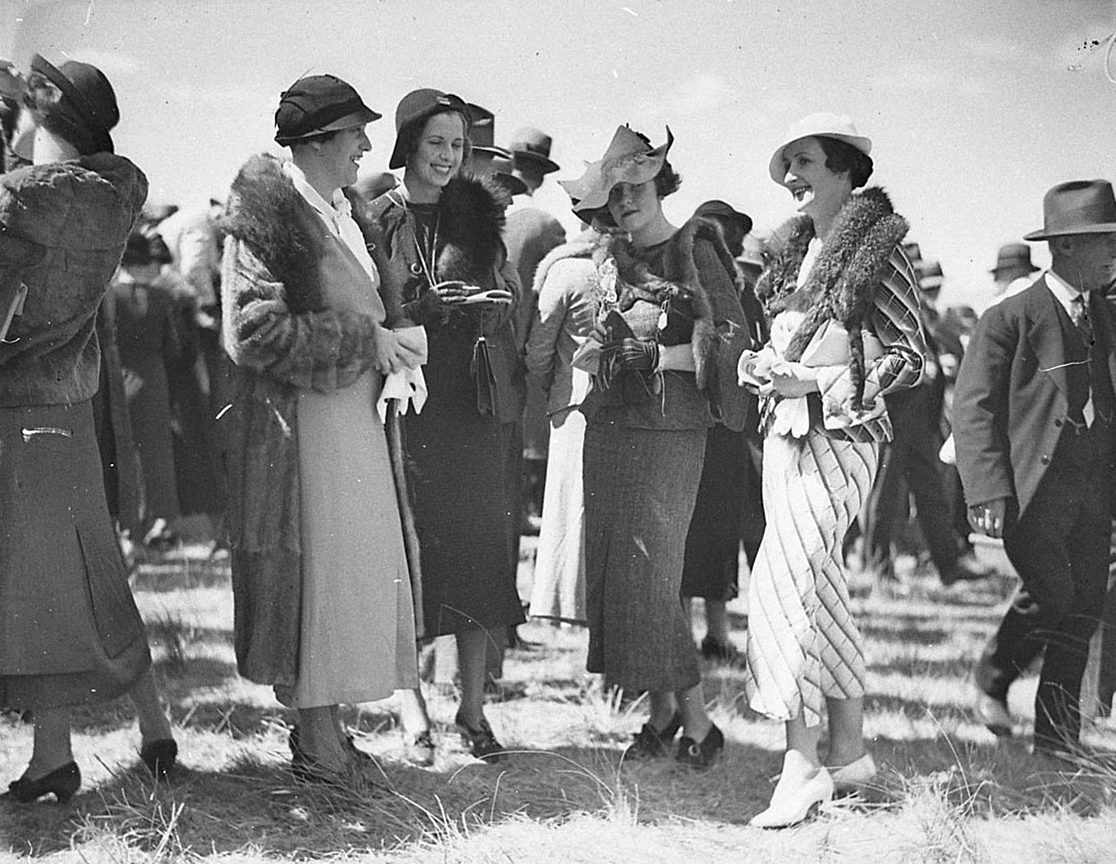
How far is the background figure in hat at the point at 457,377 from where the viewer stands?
4141 mm

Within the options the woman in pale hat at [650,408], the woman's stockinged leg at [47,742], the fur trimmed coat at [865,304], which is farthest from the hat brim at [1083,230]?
the woman's stockinged leg at [47,742]

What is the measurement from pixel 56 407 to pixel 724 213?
9.12 feet

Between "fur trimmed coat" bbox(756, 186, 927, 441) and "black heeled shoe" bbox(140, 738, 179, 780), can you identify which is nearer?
"fur trimmed coat" bbox(756, 186, 927, 441)

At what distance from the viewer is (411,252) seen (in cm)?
417

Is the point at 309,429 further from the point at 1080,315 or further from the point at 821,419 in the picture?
the point at 1080,315

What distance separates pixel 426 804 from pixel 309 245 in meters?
1.72

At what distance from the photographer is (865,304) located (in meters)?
3.64

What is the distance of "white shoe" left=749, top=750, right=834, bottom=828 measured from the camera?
3.69 metres

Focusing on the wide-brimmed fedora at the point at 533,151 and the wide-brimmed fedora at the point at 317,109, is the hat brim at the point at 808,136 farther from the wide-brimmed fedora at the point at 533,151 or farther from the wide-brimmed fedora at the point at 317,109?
the wide-brimmed fedora at the point at 533,151

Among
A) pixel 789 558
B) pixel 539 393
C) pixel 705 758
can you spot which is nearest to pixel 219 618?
pixel 539 393

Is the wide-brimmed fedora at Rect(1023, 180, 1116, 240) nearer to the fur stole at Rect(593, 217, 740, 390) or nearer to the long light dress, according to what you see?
the fur stole at Rect(593, 217, 740, 390)

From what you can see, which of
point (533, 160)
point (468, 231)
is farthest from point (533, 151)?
point (468, 231)

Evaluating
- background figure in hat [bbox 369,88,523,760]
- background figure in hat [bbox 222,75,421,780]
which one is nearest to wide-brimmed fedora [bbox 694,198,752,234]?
background figure in hat [bbox 369,88,523,760]

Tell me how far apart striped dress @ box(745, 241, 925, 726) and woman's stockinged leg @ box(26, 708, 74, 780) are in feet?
6.72
